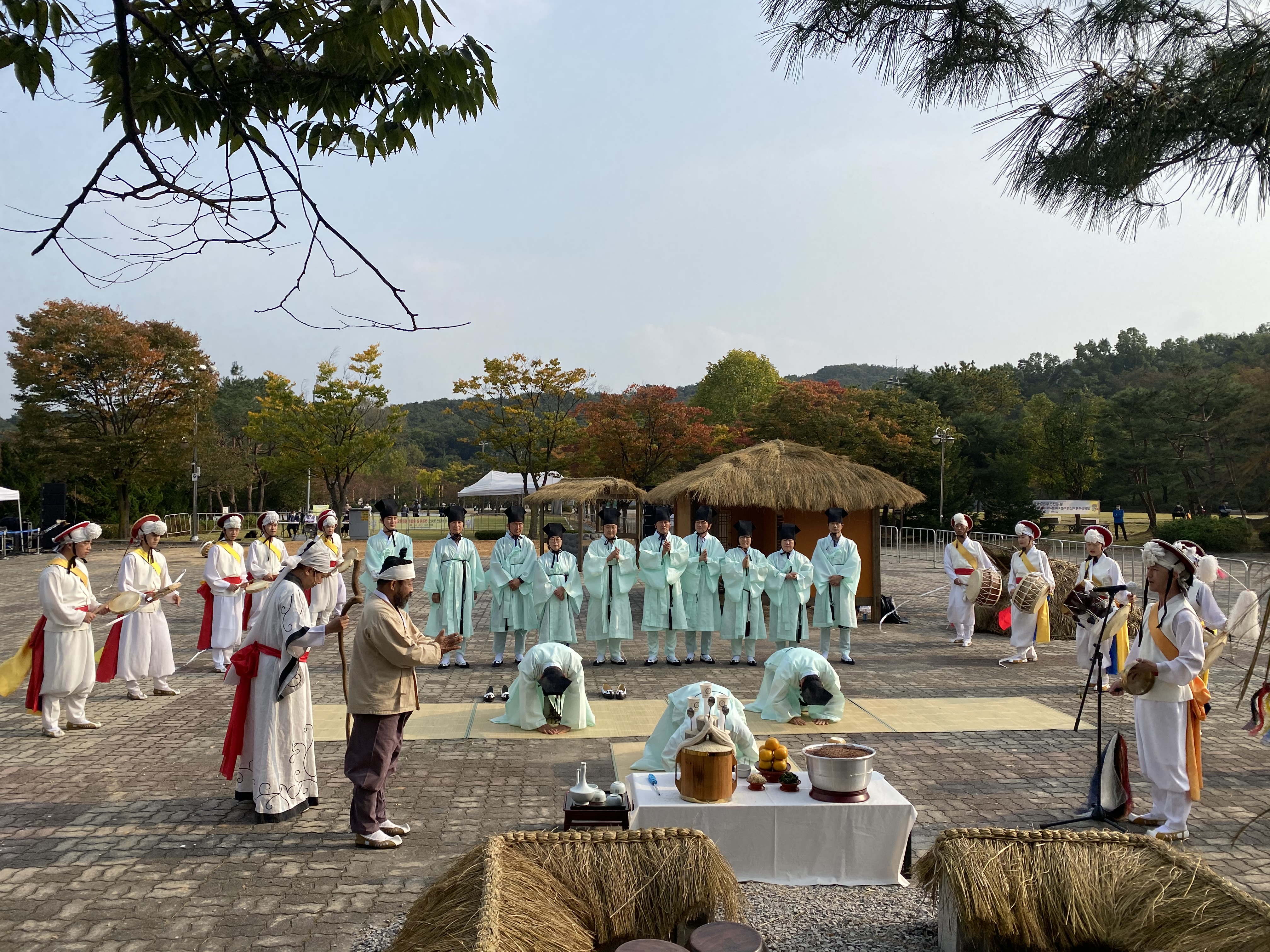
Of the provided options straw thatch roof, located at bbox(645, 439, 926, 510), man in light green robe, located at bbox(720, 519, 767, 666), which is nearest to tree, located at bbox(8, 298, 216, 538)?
straw thatch roof, located at bbox(645, 439, 926, 510)

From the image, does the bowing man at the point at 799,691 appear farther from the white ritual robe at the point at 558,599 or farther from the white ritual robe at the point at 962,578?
the white ritual robe at the point at 962,578

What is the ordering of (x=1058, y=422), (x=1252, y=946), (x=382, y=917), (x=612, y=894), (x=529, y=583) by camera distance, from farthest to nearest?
(x=1058, y=422) < (x=529, y=583) < (x=382, y=917) < (x=612, y=894) < (x=1252, y=946)

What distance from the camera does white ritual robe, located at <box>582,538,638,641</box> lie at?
11500 millimetres

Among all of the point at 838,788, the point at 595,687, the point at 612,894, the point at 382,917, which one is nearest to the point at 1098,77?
the point at 838,788

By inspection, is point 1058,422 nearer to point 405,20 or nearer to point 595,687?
point 595,687

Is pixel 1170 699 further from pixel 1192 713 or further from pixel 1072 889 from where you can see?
pixel 1072 889

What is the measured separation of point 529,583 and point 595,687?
1685 mm

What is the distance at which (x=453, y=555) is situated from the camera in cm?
1138

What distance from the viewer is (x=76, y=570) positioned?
27.0 ft

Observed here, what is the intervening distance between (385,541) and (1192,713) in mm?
9482

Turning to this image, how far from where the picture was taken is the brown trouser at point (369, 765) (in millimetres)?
5441

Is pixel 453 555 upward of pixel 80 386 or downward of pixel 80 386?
downward

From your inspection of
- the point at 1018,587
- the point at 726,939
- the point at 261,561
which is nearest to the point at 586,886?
the point at 726,939

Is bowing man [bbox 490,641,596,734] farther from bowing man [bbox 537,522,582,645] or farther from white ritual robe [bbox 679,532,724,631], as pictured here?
white ritual robe [bbox 679,532,724,631]
